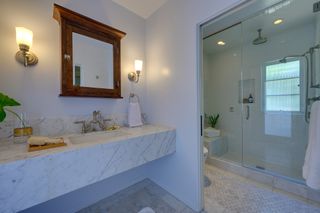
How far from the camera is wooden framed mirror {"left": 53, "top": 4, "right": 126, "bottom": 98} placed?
1324 millimetres

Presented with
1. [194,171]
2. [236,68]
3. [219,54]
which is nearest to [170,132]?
[194,171]

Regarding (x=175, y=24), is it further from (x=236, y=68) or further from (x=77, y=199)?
(x=77, y=199)

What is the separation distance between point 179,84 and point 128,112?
2.51 feet

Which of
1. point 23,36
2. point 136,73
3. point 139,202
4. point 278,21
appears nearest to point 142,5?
point 136,73

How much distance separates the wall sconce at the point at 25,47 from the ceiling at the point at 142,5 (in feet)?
3.57

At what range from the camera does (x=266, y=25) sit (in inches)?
86.7

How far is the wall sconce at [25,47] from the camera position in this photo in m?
1.08

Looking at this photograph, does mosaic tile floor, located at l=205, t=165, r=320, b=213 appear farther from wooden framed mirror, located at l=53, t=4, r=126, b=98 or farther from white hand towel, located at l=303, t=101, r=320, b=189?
wooden framed mirror, located at l=53, t=4, r=126, b=98

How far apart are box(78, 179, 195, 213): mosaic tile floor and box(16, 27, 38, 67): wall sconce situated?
1.53 m

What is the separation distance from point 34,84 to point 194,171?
173 cm

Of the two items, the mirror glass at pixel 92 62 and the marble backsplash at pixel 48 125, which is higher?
the mirror glass at pixel 92 62

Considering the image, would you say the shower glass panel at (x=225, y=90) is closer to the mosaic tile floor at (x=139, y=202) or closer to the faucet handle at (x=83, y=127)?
the mosaic tile floor at (x=139, y=202)

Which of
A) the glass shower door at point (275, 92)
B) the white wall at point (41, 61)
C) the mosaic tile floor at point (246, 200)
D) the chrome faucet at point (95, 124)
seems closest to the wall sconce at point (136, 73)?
the white wall at point (41, 61)

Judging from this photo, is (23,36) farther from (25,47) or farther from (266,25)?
(266,25)
